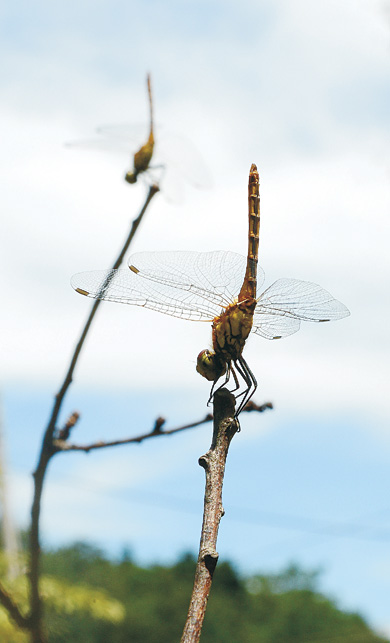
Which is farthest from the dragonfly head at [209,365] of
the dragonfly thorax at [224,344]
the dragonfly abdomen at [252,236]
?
the dragonfly abdomen at [252,236]

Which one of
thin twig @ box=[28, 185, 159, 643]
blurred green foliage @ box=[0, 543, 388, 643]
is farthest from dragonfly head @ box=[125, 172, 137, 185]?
blurred green foliage @ box=[0, 543, 388, 643]

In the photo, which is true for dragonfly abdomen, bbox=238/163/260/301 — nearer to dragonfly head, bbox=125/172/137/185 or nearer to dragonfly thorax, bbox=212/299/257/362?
dragonfly thorax, bbox=212/299/257/362

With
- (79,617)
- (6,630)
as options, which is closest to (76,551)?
(79,617)

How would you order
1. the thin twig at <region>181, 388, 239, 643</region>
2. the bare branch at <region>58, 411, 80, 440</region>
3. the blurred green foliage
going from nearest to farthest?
the thin twig at <region>181, 388, 239, 643</region>, the bare branch at <region>58, 411, 80, 440</region>, the blurred green foliage

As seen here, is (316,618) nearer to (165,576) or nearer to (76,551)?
(165,576)

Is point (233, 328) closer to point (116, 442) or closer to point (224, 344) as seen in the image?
point (224, 344)

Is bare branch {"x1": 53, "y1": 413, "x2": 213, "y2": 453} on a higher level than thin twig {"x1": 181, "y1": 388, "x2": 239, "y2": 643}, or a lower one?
higher

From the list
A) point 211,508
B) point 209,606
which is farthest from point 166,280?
point 209,606
